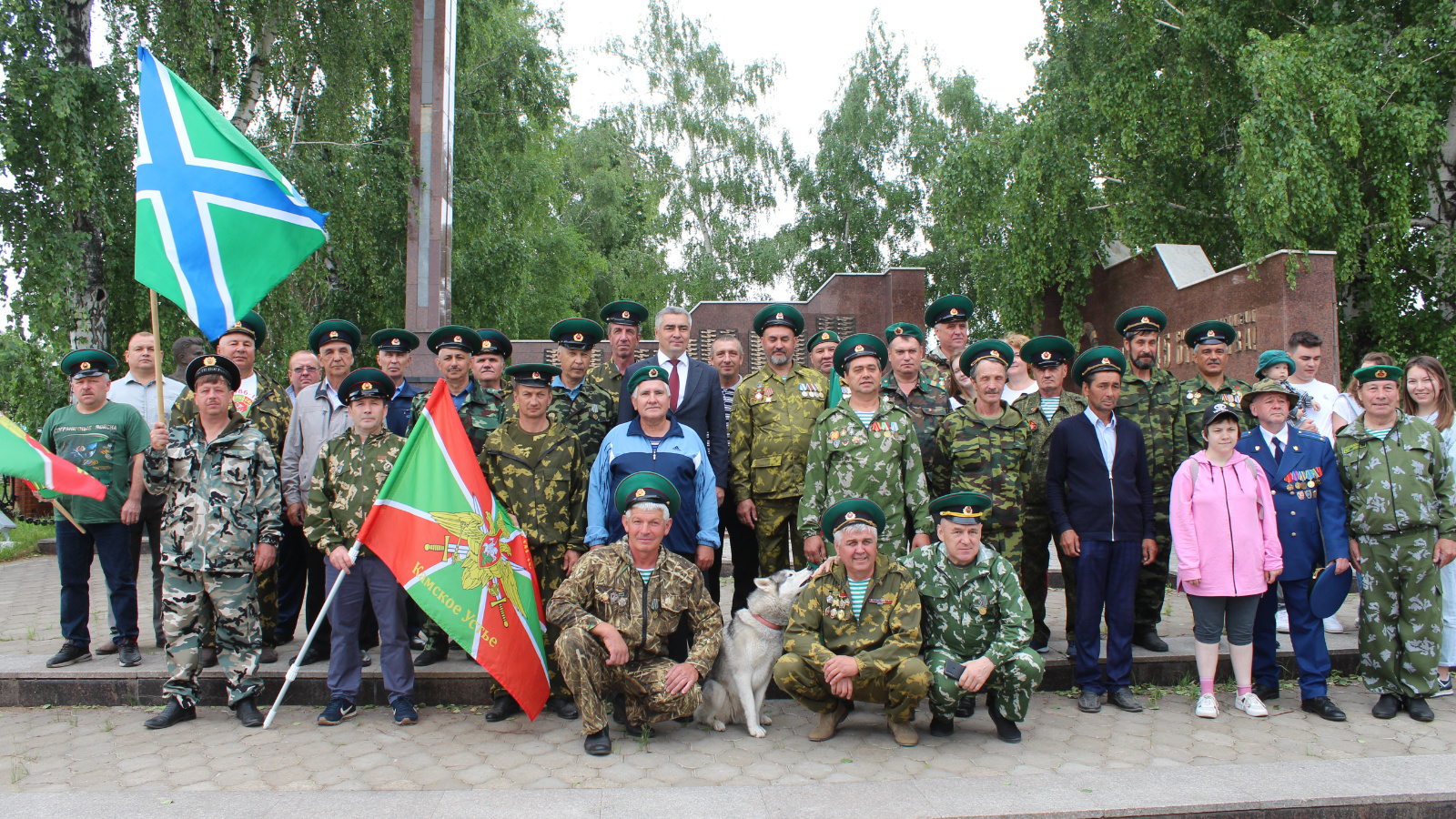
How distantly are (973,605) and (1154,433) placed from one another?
2021 millimetres

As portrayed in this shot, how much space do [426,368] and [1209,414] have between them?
863 centimetres

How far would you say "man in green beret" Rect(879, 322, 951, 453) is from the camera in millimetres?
5250

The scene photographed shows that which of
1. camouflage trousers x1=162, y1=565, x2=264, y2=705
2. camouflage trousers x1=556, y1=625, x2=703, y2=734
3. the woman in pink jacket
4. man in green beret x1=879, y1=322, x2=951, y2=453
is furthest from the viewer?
Result: man in green beret x1=879, y1=322, x2=951, y2=453

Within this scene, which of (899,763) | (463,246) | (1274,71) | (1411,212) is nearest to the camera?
(899,763)

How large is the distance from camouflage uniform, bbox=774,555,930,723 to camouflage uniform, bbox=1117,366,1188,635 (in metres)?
1.98

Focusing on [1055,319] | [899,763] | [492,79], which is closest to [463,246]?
[492,79]

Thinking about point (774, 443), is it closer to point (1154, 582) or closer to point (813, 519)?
point (813, 519)

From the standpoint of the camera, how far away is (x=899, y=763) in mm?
3857

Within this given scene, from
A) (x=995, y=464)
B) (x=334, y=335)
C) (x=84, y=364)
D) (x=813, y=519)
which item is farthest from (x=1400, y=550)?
(x=84, y=364)

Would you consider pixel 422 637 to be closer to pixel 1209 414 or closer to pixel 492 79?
pixel 1209 414

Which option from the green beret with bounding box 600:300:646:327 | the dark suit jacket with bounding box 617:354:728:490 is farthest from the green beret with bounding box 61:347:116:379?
the dark suit jacket with bounding box 617:354:728:490

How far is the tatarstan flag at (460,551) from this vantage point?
167 inches

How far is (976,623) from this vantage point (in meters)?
4.25

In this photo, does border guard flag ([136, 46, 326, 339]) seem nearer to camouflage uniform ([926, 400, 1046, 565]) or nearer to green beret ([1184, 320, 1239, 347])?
camouflage uniform ([926, 400, 1046, 565])
